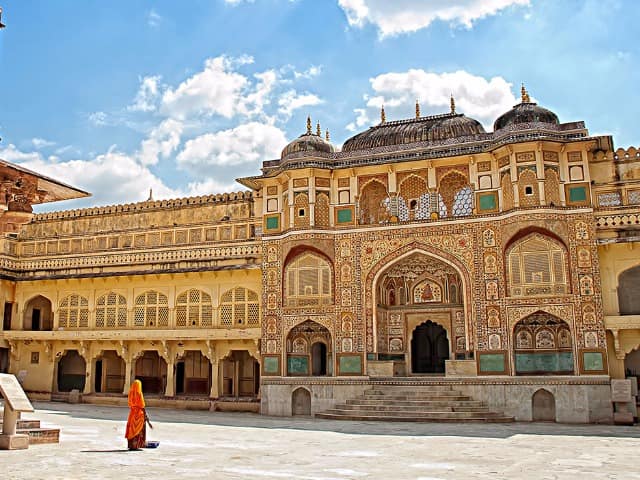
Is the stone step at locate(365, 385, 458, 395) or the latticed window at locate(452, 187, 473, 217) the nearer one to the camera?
the stone step at locate(365, 385, 458, 395)

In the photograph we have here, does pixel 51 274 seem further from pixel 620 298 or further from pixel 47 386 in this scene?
pixel 620 298

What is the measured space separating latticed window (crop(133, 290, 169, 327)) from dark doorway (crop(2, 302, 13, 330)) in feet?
18.4

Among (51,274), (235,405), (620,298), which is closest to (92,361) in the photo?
(51,274)

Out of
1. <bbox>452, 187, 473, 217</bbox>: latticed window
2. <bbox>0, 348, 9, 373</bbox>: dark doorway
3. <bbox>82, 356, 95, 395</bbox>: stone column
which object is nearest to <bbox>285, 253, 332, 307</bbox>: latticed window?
<bbox>452, 187, 473, 217</bbox>: latticed window

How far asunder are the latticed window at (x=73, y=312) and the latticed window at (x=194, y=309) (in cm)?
399

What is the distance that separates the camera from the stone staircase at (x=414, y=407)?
17.7 metres

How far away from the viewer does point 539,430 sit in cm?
1545

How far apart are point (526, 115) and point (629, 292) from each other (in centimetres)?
582

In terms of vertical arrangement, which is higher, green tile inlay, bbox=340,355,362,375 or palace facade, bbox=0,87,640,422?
palace facade, bbox=0,87,640,422

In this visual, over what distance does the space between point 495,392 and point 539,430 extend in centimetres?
292

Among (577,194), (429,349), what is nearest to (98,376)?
(429,349)

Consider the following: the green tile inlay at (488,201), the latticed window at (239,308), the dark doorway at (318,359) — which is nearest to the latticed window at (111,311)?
the latticed window at (239,308)

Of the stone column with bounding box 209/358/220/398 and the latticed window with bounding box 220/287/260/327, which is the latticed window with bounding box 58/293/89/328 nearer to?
the stone column with bounding box 209/358/220/398

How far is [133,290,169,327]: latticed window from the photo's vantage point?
2381 centimetres
